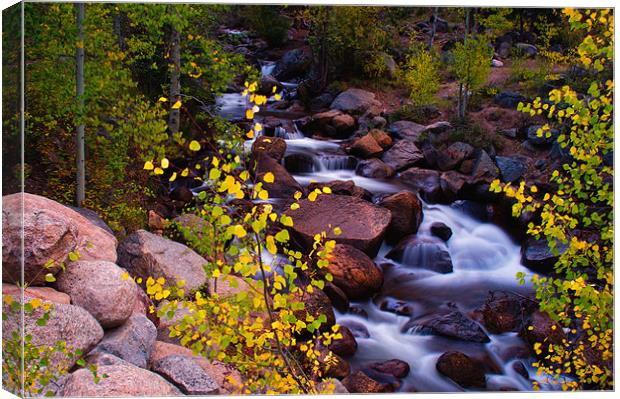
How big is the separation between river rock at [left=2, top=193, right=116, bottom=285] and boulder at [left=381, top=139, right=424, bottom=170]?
2400 mm

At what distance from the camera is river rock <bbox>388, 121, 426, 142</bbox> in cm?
523

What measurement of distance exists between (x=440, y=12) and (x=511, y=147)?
3.94 feet

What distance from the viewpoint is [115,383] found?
3973 millimetres

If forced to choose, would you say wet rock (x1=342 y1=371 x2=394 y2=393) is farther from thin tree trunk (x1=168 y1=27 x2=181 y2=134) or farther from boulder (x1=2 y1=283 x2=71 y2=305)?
thin tree trunk (x1=168 y1=27 x2=181 y2=134)

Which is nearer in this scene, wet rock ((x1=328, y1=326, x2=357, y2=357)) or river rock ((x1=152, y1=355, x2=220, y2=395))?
river rock ((x1=152, y1=355, x2=220, y2=395))

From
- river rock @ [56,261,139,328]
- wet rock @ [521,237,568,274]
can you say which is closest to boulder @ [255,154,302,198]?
river rock @ [56,261,139,328]

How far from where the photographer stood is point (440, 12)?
4.84m

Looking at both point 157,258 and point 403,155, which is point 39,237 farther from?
point 403,155

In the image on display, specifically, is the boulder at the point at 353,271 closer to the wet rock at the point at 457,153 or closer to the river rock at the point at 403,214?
the river rock at the point at 403,214

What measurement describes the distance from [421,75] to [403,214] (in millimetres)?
1152

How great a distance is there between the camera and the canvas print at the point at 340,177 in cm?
457

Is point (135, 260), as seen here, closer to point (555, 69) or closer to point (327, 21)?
point (327, 21)

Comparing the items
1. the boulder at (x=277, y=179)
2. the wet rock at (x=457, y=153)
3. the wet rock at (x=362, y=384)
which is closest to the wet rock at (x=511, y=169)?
the wet rock at (x=457, y=153)

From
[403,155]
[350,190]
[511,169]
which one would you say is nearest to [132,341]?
[350,190]
